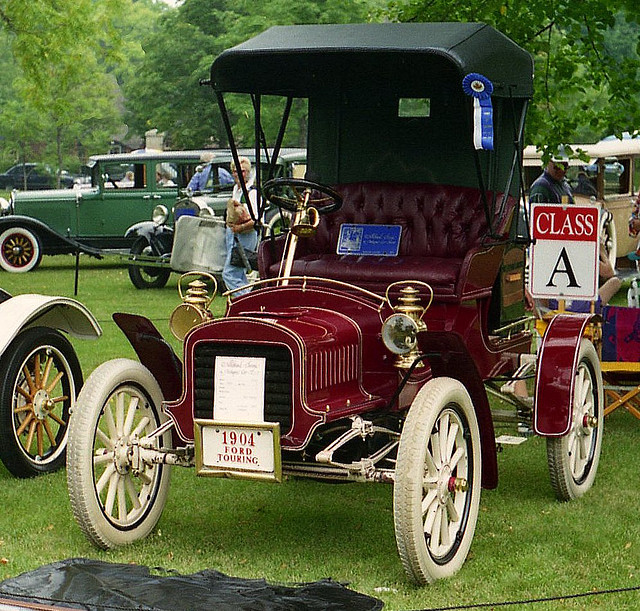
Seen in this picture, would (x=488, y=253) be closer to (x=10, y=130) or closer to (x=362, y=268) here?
(x=362, y=268)

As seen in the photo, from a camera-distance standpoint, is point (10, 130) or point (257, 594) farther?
point (10, 130)

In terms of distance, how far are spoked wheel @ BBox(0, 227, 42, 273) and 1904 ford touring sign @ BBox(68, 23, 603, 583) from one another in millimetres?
12410

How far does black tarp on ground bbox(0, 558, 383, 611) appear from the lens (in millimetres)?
4258

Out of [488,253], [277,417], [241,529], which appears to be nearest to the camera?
[277,417]

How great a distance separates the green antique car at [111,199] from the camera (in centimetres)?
1939

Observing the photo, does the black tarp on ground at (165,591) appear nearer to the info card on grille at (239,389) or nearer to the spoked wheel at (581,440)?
the info card on grille at (239,389)

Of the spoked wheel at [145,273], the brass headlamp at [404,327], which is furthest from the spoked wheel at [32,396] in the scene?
the spoked wheel at [145,273]

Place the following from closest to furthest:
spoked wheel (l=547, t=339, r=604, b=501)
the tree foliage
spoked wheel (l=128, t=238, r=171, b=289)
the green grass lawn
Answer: the green grass lawn
spoked wheel (l=547, t=339, r=604, b=501)
spoked wheel (l=128, t=238, r=171, b=289)
the tree foliage

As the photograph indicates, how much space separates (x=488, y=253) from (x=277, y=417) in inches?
71.4

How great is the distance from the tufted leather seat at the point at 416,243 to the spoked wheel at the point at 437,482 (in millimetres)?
984

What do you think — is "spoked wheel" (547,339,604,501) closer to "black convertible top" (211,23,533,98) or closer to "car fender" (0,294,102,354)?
"black convertible top" (211,23,533,98)

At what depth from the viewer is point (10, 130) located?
147 ft

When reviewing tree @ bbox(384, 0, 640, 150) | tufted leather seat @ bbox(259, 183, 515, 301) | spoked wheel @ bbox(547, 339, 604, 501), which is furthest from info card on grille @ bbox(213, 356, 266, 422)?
tree @ bbox(384, 0, 640, 150)

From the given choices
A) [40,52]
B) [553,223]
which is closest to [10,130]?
[40,52]
